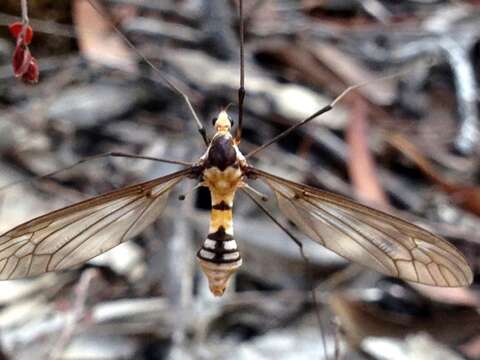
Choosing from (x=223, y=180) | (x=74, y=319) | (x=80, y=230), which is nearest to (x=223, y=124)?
(x=223, y=180)

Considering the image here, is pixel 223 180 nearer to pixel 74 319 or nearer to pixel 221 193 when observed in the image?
pixel 221 193

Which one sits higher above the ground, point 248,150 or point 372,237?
point 248,150

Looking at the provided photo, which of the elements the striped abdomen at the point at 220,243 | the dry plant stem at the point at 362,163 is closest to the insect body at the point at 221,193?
the striped abdomen at the point at 220,243

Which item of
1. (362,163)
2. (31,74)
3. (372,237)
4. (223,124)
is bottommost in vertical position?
(372,237)

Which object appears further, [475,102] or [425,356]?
[475,102]

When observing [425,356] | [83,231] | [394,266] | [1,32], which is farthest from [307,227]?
[1,32]

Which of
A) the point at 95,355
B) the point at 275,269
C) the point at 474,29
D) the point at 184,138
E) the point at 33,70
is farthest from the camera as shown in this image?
the point at 474,29

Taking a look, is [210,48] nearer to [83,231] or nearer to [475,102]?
[475,102]

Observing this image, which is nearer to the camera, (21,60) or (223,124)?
(21,60)

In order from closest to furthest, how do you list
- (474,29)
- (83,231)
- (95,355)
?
(83,231)
(95,355)
(474,29)
